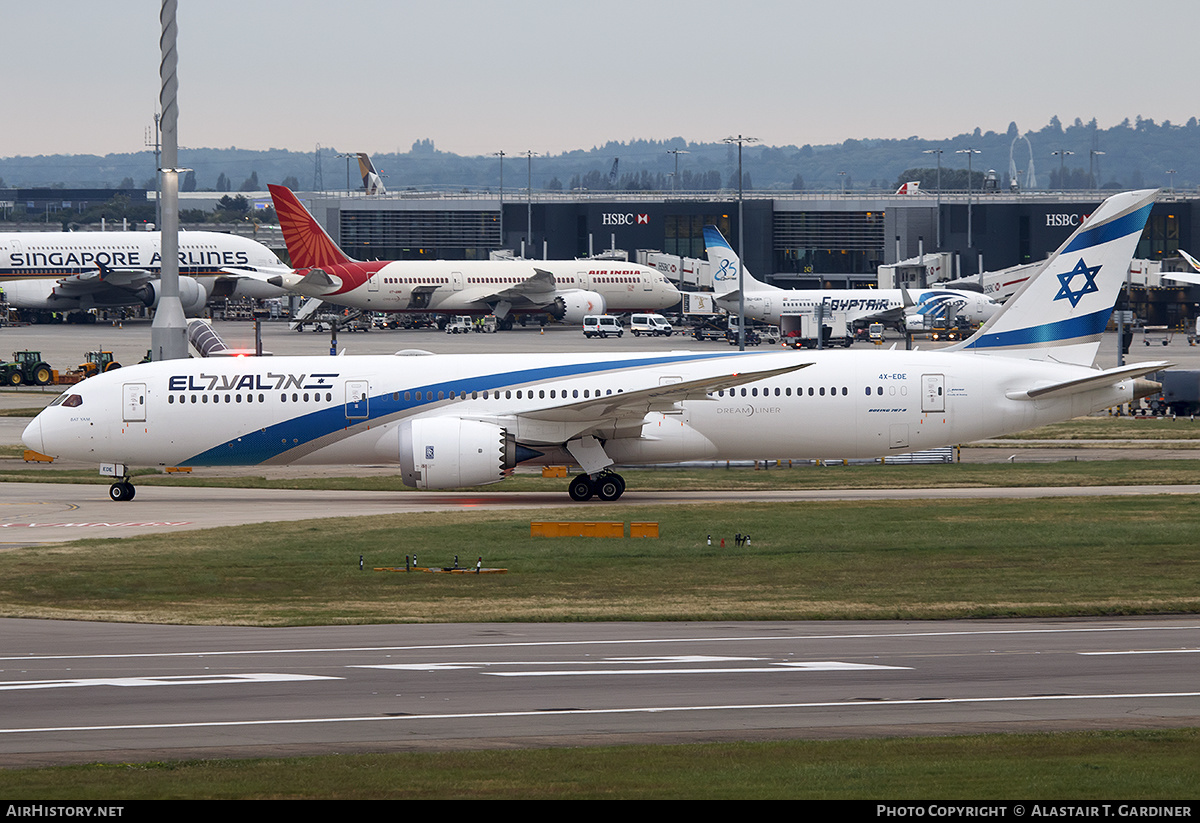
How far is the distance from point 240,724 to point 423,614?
25.8 feet

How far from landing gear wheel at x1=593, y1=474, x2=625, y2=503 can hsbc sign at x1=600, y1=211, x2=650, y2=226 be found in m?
114

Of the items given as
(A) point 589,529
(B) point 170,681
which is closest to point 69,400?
→ (A) point 589,529

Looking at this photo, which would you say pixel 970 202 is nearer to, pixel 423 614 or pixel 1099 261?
pixel 1099 261

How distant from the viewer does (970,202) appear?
133m

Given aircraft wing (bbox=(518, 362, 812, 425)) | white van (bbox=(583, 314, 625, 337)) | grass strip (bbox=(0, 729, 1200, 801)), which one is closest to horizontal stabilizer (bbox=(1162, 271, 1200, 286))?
white van (bbox=(583, 314, 625, 337))

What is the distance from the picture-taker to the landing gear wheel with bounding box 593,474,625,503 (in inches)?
1529

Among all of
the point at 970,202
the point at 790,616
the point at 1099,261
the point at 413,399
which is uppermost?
the point at 970,202

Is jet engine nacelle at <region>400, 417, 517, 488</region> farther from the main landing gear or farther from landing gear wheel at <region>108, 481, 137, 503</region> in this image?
landing gear wheel at <region>108, 481, 137, 503</region>

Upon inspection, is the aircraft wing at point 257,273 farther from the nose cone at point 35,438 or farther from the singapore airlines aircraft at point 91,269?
the nose cone at point 35,438

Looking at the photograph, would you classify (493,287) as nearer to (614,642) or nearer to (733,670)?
(614,642)

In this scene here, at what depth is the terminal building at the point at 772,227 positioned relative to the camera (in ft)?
450

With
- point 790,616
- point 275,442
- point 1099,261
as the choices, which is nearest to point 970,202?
point 1099,261

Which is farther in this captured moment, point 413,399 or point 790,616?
point 413,399

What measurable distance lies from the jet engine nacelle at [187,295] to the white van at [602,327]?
2921 cm
